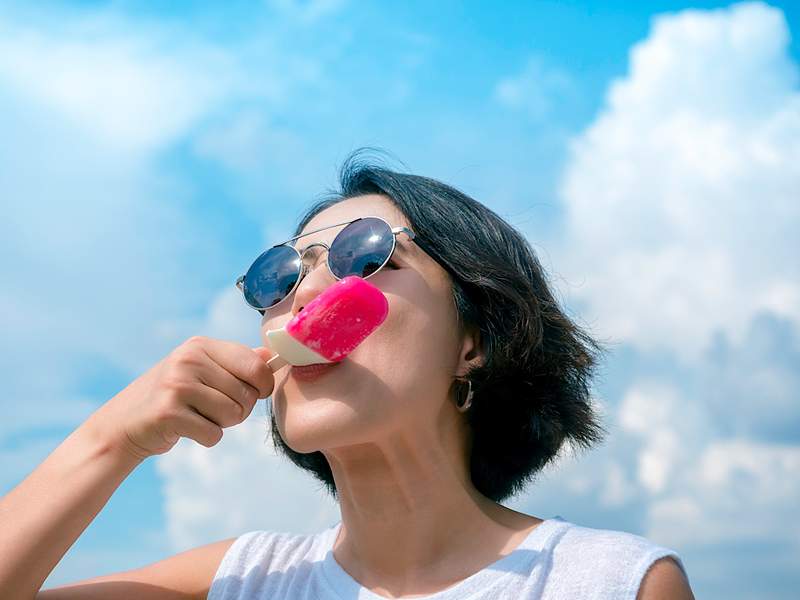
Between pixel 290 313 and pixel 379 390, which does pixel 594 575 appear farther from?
pixel 290 313

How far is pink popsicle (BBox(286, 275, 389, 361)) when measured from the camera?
2.78 metres

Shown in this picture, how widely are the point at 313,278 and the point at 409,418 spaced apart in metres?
0.64

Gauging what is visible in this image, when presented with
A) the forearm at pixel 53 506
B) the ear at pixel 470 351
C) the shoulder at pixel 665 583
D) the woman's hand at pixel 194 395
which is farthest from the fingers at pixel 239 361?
the shoulder at pixel 665 583

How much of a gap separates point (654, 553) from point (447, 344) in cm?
103

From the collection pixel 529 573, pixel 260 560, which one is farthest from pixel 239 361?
pixel 529 573

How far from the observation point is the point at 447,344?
3201mm

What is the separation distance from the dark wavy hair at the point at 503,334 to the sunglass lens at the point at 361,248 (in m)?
0.18

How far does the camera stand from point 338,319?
2781 millimetres

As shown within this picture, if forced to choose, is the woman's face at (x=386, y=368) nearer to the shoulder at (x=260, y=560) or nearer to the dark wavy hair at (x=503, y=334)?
the dark wavy hair at (x=503, y=334)

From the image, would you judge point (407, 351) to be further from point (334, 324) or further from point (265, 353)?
point (265, 353)

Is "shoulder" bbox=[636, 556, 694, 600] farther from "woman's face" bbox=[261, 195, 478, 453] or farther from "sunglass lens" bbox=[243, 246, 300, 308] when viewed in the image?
"sunglass lens" bbox=[243, 246, 300, 308]

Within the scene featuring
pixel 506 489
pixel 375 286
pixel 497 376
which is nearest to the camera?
pixel 375 286

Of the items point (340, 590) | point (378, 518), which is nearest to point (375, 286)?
point (378, 518)

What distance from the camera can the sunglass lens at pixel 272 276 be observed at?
3.32 metres
